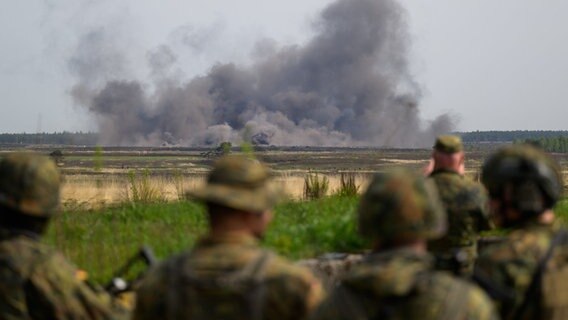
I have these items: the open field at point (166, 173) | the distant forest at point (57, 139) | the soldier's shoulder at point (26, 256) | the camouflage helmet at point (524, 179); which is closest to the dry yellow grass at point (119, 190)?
the open field at point (166, 173)

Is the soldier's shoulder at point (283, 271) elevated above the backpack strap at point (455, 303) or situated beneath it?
elevated above

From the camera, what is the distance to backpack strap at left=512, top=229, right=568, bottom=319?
170 inches

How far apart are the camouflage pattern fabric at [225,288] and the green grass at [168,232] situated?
453 cm

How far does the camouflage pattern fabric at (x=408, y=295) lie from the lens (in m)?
3.68

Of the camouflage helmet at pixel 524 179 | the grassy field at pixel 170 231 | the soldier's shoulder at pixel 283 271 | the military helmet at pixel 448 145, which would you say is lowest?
the grassy field at pixel 170 231

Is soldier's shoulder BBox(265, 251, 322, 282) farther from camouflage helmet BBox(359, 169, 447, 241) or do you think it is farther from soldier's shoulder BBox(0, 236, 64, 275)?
soldier's shoulder BBox(0, 236, 64, 275)

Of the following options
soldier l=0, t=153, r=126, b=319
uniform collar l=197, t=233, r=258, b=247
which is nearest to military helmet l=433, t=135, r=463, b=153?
soldier l=0, t=153, r=126, b=319

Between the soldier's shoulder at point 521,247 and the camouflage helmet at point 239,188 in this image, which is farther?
the soldier's shoulder at point 521,247

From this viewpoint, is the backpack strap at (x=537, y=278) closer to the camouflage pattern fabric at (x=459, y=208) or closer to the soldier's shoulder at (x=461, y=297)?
Answer: the soldier's shoulder at (x=461, y=297)

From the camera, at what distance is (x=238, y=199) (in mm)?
4027

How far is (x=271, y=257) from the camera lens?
13.3 feet

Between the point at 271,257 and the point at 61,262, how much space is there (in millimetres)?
1211

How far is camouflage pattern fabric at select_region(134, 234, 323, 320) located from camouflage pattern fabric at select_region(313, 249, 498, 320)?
1.11 feet

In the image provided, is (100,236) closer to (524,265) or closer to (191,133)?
(524,265)
